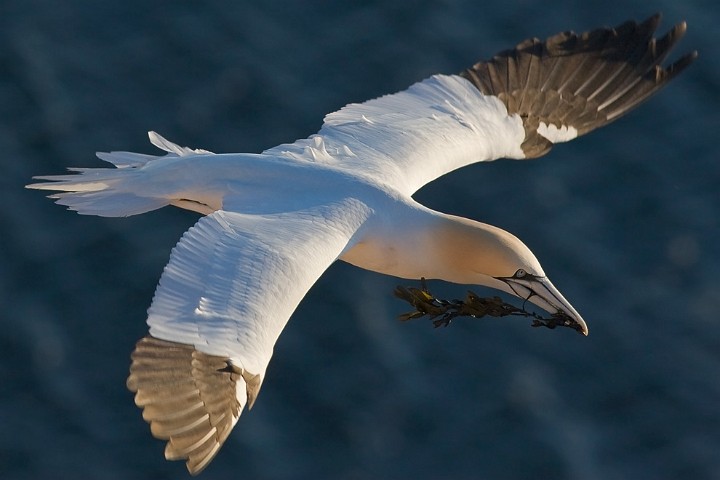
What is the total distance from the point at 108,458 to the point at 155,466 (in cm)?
31

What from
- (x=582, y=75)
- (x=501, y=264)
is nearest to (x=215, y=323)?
(x=501, y=264)

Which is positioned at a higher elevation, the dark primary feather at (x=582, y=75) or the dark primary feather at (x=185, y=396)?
the dark primary feather at (x=582, y=75)

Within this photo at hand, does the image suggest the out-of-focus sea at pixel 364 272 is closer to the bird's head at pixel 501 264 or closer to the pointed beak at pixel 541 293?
the bird's head at pixel 501 264

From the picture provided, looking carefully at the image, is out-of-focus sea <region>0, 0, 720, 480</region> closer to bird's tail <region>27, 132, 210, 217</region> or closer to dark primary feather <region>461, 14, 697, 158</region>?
dark primary feather <region>461, 14, 697, 158</region>

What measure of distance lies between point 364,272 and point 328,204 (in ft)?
10.5

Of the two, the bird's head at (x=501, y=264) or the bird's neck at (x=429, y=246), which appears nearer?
the bird's head at (x=501, y=264)

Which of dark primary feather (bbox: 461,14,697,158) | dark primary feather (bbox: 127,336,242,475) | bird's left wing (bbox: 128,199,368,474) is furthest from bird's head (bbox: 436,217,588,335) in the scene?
dark primary feather (bbox: 127,336,242,475)

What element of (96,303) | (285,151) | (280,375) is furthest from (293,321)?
(285,151)

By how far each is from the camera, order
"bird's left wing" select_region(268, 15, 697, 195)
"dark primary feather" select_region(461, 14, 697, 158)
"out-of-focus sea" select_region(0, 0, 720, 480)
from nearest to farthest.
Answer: "bird's left wing" select_region(268, 15, 697, 195)
"dark primary feather" select_region(461, 14, 697, 158)
"out-of-focus sea" select_region(0, 0, 720, 480)

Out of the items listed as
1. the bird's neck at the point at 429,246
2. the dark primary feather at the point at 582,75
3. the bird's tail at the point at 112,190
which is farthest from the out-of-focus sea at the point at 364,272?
the bird's neck at the point at 429,246

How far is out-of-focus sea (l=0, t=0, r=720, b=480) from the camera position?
11.0 meters

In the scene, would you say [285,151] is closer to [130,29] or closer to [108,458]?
[108,458]

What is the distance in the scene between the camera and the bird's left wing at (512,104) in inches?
386

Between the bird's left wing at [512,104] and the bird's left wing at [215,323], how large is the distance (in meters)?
1.57
